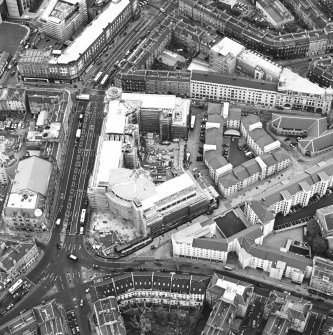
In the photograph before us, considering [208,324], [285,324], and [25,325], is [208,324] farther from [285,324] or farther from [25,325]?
[25,325]

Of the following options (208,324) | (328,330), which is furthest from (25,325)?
(328,330)

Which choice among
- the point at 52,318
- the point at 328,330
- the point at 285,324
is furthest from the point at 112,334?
the point at 328,330

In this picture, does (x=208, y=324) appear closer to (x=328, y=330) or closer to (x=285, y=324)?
(x=285, y=324)

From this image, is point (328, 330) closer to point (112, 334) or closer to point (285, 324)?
point (285, 324)

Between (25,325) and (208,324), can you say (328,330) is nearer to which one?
(208,324)

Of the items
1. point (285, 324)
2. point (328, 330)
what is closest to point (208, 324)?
point (285, 324)

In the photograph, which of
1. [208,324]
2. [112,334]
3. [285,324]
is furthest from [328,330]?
[112,334]
